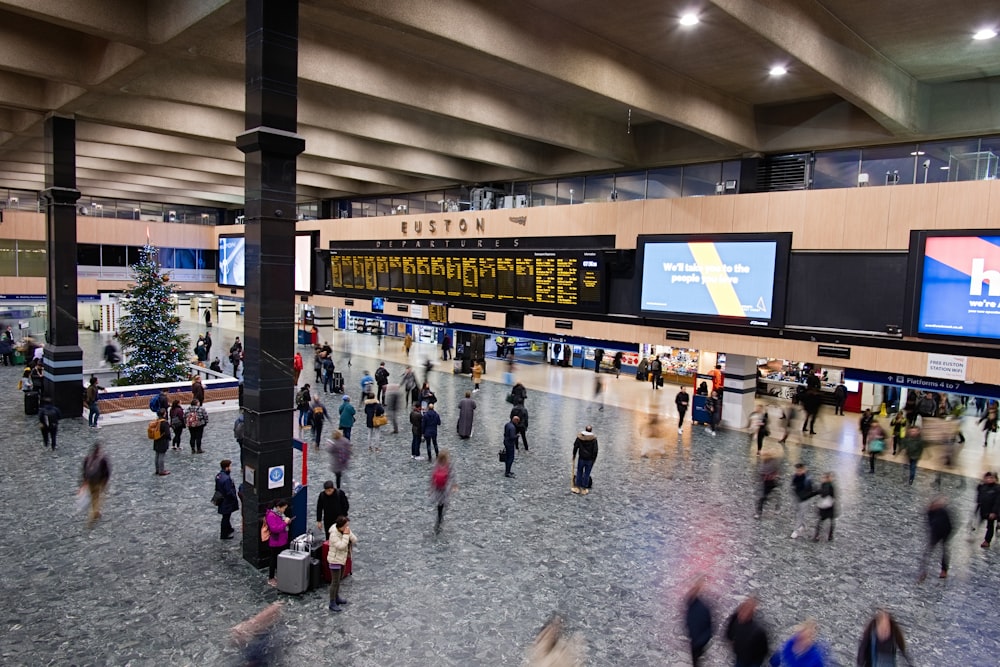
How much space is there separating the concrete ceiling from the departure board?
11.5 ft

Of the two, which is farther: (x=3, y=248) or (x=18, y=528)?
(x=3, y=248)

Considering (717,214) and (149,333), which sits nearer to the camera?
(717,214)

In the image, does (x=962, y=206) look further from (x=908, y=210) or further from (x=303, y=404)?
(x=303, y=404)

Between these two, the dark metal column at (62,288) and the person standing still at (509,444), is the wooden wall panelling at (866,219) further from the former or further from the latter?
the dark metal column at (62,288)

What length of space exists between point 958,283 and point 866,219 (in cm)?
216

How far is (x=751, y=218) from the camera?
14805mm

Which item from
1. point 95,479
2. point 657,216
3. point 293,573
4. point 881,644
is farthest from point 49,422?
point 881,644

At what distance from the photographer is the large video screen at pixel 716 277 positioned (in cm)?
1430

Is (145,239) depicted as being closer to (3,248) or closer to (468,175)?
(3,248)

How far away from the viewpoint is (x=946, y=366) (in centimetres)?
1238

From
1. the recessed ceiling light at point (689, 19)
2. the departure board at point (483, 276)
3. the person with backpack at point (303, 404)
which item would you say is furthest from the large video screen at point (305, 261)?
the recessed ceiling light at point (689, 19)

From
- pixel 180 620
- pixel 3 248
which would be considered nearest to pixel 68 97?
pixel 180 620

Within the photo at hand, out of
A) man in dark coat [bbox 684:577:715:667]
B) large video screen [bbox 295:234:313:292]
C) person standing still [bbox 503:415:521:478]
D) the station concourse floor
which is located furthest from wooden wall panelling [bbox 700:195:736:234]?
large video screen [bbox 295:234:313:292]

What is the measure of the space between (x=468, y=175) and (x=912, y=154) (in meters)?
15.2
